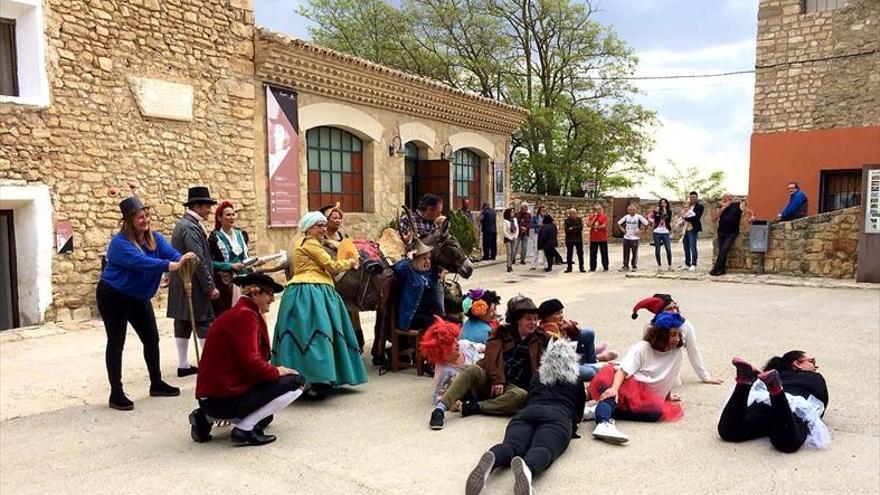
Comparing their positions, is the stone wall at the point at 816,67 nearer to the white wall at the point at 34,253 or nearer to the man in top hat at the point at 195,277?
the man in top hat at the point at 195,277

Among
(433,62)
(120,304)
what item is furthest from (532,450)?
(433,62)

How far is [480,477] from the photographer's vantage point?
134 inches

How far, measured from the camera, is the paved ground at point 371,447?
3.66 meters

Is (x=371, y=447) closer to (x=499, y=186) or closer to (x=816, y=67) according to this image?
(x=499, y=186)

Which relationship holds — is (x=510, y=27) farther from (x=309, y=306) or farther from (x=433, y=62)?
(x=309, y=306)

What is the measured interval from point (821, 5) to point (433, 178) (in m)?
11.7

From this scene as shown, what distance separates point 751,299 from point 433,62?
19.3 metres

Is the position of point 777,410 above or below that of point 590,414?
above

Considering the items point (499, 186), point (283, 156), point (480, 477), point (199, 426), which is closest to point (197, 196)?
point (199, 426)

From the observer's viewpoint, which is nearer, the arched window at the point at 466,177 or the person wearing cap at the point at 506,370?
the person wearing cap at the point at 506,370

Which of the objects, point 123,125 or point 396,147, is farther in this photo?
point 396,147

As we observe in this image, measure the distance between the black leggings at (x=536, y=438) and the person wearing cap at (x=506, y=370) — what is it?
595 millimetres

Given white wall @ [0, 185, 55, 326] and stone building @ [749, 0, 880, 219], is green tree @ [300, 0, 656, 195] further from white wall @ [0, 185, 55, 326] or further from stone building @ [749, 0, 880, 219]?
white wall @ [0, 185, 55, 326]

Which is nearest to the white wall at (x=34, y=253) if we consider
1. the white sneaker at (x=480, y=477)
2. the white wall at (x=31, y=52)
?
the white wall at (x=31, y=52)
